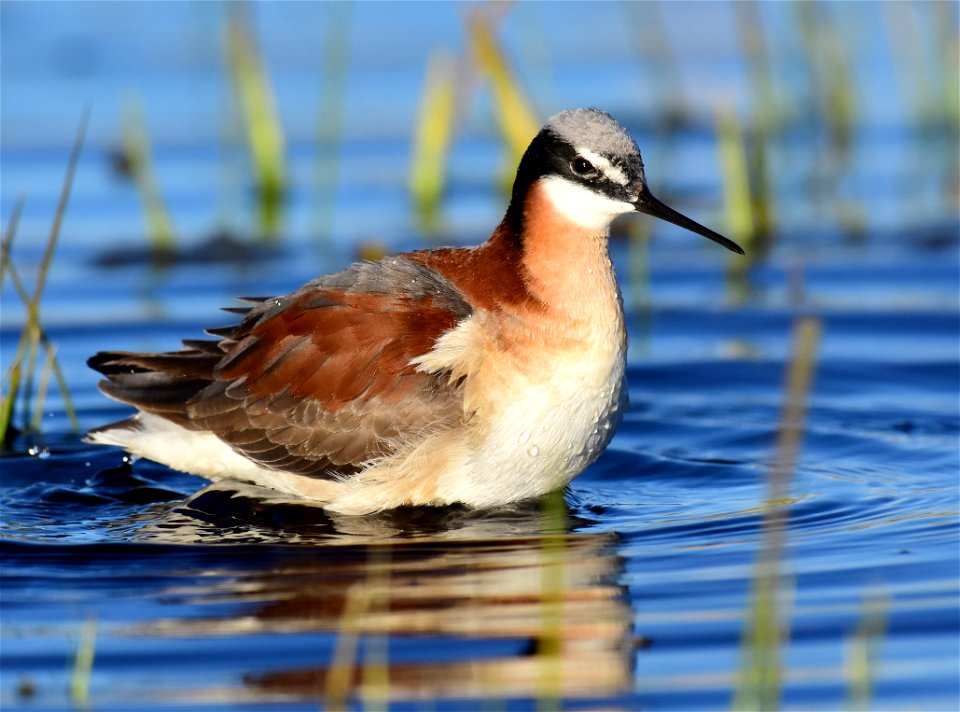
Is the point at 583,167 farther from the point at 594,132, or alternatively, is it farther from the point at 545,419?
the point at 545,419

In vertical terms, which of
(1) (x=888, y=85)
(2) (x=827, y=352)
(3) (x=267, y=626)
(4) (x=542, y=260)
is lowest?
(3) (x=267, y=626)

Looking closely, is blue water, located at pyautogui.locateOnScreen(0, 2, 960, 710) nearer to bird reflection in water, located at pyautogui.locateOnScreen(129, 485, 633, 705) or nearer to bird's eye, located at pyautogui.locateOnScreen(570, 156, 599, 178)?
bird reflection in water, located at pyautogui.locateOnScreen(129, 485, 633, 705)

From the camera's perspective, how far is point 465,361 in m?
7.31

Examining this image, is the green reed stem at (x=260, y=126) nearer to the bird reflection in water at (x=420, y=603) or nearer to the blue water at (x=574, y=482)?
the blue water at (x=574, y=482)

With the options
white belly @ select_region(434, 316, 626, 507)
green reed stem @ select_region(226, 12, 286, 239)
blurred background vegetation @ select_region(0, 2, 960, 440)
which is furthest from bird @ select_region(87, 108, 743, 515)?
green reed stem @ select_region(226, 12, 286, 239)

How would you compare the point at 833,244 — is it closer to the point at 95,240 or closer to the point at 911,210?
the point at 911,210

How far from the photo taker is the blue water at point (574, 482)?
575 cm

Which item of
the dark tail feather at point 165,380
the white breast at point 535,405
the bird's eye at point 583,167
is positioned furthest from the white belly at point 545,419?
the dark tail feather at point 165,380

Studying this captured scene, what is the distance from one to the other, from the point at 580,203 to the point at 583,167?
162 mm

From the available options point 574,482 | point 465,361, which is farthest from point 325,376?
point 574,482

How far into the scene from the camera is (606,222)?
749 centimetres

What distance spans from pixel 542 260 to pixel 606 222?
1.18 feet

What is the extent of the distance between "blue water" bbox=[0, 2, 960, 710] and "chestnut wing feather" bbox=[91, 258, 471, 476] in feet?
1.25

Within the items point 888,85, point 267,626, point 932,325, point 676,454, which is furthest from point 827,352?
point 888,85
